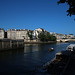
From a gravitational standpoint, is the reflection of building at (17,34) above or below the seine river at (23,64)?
above

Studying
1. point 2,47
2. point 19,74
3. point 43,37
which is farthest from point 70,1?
point 43,37

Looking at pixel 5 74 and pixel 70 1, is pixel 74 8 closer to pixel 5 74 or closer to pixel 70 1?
pixel 70 1

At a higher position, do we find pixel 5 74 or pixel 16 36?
pixel 16 36

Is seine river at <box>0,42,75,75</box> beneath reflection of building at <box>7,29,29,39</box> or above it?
beneath

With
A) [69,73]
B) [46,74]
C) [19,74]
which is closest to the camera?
[69,73]

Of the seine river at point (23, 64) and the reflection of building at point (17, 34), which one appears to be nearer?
the seine river at point (23, 64)

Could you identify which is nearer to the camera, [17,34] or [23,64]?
[23,64]

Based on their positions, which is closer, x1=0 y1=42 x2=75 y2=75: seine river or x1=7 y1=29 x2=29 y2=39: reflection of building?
x1=0 y1=42 x2=75 y2=75: seine river

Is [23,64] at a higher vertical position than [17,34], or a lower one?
lower

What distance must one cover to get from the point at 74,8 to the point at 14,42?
50396 millimetres

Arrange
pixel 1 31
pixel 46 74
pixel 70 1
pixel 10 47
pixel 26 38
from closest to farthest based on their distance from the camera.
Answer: pixel 70 1
pixel 46 74
pixel 10 47
pixel 1 31
pixel 26 38

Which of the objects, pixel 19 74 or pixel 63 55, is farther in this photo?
pixel 63 55

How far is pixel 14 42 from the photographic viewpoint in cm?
5656

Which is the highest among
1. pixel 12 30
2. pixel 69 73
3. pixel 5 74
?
pixel 12 30
